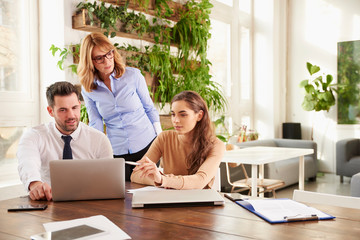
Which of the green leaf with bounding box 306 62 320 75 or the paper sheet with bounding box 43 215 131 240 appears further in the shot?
the green leaf with bounding box 306 62 320 75

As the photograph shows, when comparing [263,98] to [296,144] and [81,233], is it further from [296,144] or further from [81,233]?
[81,233]

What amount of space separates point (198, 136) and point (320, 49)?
5189 mm

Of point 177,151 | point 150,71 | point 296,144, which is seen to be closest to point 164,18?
point 150,71

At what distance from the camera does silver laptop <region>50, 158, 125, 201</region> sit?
172 cm

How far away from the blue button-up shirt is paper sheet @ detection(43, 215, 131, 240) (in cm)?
131

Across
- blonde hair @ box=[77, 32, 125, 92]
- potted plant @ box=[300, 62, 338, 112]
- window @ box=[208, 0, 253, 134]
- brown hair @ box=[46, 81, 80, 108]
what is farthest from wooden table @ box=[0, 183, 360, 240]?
potted plant @ box=[300, 62, 338, 112]

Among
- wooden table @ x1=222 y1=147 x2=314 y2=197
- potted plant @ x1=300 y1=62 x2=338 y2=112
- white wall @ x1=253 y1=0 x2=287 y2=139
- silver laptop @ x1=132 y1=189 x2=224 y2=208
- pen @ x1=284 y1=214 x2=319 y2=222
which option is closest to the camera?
pen @ x1=284 y1=214 x2=319 y2=222

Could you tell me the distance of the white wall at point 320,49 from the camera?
6.54 m

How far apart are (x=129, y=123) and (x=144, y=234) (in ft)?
4.94

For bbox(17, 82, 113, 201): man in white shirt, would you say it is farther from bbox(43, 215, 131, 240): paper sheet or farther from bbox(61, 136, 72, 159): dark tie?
bbox(43, 215, 131, 240): paper sheet

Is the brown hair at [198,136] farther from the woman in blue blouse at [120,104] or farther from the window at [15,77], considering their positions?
the window at [15,77]

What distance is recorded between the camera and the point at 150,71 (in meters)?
3.98

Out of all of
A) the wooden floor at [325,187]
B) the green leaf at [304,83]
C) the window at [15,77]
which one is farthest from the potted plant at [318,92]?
the window at [15,77]

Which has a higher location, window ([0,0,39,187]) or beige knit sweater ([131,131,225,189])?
window ([0,0,39,187])
